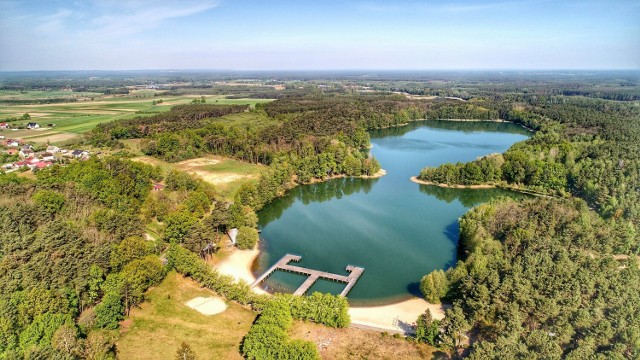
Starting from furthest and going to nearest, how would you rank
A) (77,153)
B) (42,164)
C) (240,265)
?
(77,153) → (42,164) → (240,265)

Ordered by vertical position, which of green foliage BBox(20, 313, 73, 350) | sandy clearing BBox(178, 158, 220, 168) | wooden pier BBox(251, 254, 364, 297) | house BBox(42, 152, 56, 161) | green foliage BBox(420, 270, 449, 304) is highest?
house BBox(42, 152, 56, 161)

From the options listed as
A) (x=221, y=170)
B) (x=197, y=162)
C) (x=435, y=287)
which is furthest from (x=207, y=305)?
(x=197, y=162)

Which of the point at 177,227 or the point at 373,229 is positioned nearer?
→ the point at 177,227

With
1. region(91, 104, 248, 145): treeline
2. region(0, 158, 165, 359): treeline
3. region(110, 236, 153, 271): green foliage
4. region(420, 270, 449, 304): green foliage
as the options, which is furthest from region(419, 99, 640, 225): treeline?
region(91, 104, 248, 145): treeline

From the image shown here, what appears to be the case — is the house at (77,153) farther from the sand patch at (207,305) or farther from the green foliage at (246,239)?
the sand patch at (207,305)

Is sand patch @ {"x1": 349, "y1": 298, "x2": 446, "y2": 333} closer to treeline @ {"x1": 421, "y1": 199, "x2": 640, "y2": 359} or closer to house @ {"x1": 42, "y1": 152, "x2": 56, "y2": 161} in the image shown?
treeline @ {"x1": 421, "y1": 199, "x2": 640, "y2": 359}

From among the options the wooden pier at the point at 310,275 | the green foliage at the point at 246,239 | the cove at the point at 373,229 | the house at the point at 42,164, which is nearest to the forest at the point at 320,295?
the green foliage at the point at 246,239

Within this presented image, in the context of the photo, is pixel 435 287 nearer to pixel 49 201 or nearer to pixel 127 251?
pixel 127 251
